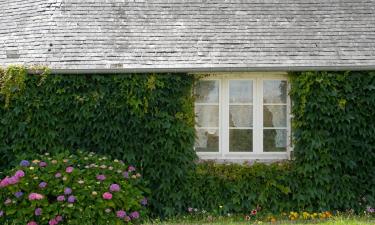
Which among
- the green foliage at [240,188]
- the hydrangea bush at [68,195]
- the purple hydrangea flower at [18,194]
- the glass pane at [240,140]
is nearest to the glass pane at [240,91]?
the glass pane at [240,140]

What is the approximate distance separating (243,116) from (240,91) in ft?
1.76

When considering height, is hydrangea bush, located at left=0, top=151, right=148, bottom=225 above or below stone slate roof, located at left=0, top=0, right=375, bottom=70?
below

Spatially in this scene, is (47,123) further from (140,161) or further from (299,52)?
(299,52)

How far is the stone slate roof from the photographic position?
11.1m

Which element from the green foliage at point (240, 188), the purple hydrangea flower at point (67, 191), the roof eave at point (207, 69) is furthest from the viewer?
the green foliage at point (240, 188)

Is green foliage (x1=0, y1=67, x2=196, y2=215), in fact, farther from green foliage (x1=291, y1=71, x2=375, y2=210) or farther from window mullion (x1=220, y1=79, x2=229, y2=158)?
green foliage (x1=291, y1=71, x2=375, y2=210)

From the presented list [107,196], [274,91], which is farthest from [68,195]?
[274,91]

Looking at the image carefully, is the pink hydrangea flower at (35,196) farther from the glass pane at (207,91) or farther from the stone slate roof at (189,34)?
the glass pane at (207,91)

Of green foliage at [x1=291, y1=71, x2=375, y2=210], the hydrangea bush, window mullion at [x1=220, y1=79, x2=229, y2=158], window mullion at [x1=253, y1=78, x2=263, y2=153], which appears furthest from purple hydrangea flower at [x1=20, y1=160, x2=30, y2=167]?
green foliage at [x1=291, y1=71, x2=375, y2=210]

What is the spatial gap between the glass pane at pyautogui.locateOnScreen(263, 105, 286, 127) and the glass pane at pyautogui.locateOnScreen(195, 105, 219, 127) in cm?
104

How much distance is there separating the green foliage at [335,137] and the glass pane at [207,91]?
5.63 feet

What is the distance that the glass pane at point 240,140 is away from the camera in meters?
11.4

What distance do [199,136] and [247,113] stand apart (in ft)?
3.71

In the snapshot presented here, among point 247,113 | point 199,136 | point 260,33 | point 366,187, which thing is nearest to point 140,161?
point 199,136
